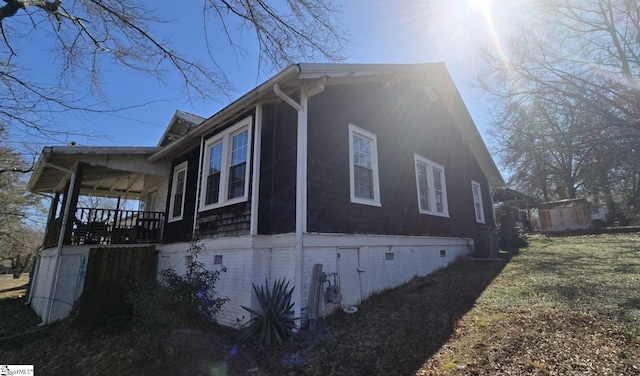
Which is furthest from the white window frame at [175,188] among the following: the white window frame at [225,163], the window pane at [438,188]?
the window pane at [438,188]

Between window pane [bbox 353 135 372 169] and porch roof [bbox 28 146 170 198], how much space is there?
6540mm

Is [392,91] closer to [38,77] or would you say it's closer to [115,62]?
[115,62]

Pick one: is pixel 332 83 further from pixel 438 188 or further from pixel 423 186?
pixel 438 188

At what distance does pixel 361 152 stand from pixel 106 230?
782cm

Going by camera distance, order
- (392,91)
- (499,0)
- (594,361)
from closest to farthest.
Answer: (594,361) → (392,91) → (499,0)

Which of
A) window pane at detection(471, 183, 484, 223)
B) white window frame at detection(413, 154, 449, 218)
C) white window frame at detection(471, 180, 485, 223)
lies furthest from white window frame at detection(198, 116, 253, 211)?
window pane at detection(471, 183, 484, 223)

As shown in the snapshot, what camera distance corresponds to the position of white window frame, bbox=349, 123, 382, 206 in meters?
7.16

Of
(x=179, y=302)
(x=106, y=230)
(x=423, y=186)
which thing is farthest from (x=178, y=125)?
(x=423, y=186)

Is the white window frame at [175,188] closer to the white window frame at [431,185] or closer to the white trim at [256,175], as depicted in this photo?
the white trim at [256,175]

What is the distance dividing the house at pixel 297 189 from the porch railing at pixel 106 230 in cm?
5

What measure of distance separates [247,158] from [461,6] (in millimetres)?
5790

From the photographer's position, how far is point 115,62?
5.09 metres

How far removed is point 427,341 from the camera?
15.5ft

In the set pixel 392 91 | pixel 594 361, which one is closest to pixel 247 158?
pixel 392 91
